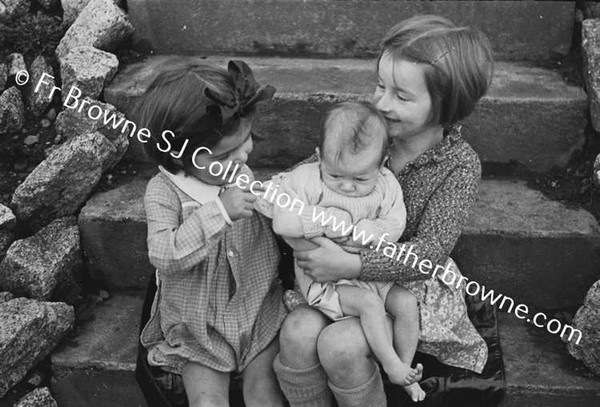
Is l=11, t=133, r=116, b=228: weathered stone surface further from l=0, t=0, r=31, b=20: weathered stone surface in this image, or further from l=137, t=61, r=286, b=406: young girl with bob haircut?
l=0, t=0, r=31, b=20: weathered stone surface

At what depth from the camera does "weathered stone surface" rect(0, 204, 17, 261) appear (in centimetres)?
276

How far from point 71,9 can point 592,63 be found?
200 cm

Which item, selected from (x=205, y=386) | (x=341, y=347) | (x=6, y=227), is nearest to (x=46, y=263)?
(x=6, y=227)

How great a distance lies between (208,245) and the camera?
2158 mm

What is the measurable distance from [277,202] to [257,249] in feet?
0.69

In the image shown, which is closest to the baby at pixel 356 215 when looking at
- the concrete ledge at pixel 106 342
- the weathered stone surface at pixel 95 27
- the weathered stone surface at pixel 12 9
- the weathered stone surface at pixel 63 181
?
the concrete ledge at pixel 106 342

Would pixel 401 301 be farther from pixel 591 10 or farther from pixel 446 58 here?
pixel 591 10

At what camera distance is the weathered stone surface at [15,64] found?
3148 mm

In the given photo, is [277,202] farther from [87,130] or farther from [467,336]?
[87,130]

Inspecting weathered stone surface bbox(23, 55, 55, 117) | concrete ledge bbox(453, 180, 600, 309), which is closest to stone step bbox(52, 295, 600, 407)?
concrete ledge bbox(453, 180, 600, 309)

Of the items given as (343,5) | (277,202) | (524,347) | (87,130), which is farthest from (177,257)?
(343,5)

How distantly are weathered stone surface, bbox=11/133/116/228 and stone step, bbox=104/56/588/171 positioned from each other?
0.62 ft

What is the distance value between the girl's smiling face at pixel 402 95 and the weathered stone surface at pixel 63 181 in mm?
1067

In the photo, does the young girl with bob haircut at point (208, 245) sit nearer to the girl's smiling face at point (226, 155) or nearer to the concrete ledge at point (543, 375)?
the girl's smiling face at point (226, 155)
